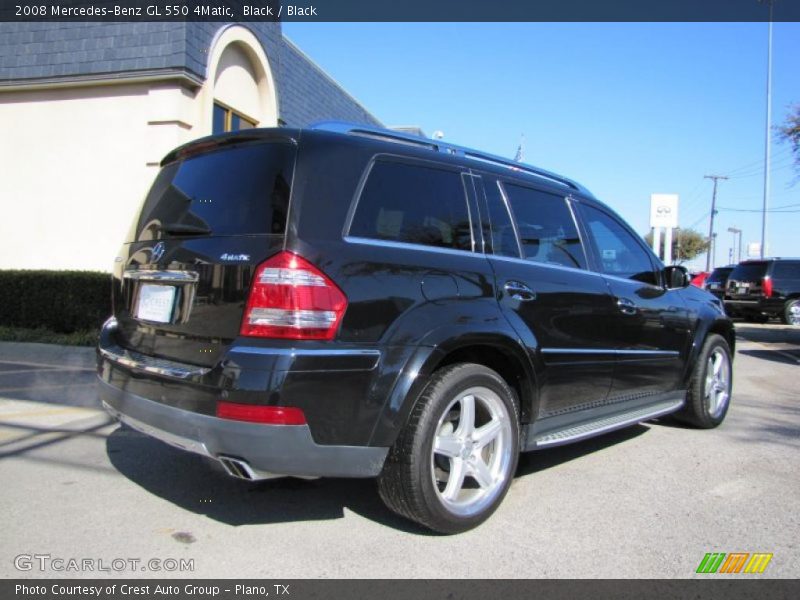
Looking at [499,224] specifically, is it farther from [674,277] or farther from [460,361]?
[674,277]

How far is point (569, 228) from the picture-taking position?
4.16m

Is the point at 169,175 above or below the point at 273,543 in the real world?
above

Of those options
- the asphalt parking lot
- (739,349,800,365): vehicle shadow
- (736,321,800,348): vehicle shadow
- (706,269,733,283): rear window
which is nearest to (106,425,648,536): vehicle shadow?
the asphalt parking lot

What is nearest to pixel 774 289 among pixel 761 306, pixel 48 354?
pixel 761 306

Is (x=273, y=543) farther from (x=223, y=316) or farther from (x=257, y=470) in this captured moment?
(x=223, y=316)

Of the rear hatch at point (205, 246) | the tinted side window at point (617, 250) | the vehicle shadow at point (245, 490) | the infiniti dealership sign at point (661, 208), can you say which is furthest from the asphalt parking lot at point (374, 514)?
the infiniti dealership sign at point (661, 208)

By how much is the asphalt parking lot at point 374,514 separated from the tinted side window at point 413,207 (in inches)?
58.9

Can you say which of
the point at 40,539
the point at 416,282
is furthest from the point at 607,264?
the point at 40,539

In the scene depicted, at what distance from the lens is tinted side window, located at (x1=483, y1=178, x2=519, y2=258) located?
3.53 metres

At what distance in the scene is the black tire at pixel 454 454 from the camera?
9.53 feet

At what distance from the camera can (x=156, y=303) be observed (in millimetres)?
3146

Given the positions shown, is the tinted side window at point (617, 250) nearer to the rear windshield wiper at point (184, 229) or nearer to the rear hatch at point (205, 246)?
the rear hatch at point (205, 246)

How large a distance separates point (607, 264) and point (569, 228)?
1.57 ft

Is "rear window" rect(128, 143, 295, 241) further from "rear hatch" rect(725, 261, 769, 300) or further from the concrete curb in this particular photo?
"rear hatch" rect(725, 261, 769, 300)
